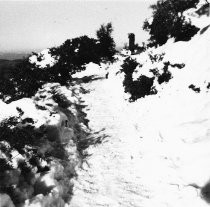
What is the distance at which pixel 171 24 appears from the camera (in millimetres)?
22438

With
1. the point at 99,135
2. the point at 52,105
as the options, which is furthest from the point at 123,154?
the point at 52,105

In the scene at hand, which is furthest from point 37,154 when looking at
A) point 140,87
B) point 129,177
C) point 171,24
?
point 171,24

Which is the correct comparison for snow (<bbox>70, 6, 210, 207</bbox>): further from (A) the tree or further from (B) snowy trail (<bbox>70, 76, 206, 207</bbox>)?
(A) the tree

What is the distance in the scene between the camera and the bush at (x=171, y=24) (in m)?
20.3

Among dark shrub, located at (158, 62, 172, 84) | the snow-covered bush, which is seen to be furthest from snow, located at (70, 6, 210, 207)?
the snow-covered bush

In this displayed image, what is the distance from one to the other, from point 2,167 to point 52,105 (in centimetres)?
743

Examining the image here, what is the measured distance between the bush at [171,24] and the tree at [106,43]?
29.8 feet

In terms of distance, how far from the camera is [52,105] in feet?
49.4

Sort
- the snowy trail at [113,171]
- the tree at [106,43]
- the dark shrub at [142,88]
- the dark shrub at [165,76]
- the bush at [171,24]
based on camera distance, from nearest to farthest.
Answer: the snowy trail at [113,171]
the dark shrub at [165,76]
the dark shrub at [142,88]
the bush at [171,24]
the tree at [106,43]

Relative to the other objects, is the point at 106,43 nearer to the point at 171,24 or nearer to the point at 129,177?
the point at 171,24

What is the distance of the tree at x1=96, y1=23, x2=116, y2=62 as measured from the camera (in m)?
A: 35.9

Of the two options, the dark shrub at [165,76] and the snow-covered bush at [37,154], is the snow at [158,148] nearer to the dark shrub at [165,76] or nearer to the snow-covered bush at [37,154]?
the dark shrub at [165,76]

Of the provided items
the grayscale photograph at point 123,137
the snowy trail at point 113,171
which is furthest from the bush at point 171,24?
the snowy trail at point 113,171

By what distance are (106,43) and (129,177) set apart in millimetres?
28581
